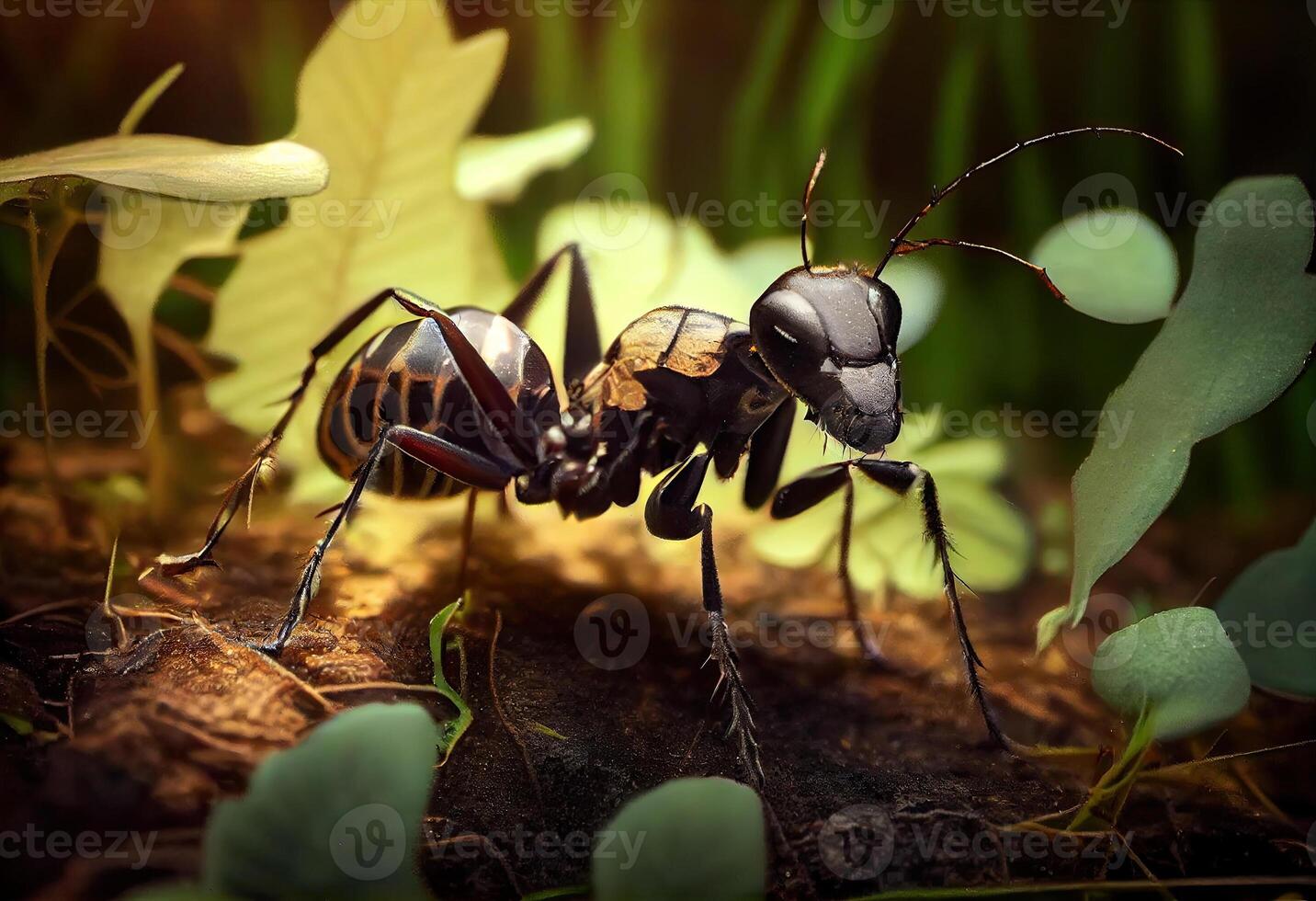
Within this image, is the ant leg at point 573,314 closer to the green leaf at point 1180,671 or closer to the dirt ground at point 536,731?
the dirt ground at point 536,731

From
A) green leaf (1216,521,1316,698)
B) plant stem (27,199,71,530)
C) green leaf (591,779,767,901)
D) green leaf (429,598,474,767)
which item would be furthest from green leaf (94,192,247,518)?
green leaf (1216,521,1316,698)

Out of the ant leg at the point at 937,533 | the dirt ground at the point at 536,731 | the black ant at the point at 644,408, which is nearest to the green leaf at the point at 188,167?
the black ant at the point at 644,408

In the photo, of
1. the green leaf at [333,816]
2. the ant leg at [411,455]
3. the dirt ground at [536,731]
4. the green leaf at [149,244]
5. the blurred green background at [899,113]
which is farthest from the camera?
the blurred green background at [899,113]

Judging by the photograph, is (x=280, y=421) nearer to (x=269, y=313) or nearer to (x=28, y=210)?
(x=269, y=313)

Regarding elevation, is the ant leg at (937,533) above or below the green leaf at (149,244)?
below

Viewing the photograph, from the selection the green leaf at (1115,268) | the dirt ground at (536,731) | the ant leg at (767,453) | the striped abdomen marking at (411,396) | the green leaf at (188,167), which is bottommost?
the dirt ground at (536,731)

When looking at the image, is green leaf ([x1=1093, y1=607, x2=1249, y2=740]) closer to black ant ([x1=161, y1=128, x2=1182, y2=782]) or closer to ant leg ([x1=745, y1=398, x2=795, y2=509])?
black ant ([x1=161, y1=128, x2=1182, y2=782])

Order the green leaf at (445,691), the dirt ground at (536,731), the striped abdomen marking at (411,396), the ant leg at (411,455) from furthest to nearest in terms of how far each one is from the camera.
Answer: the striped abdomen marking at (411,396)
the ant leg at (411,455)
the green leaf at (445,691)
the dirt ground at (536,731)

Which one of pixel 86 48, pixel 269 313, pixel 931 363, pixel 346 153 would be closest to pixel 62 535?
pixel 269 313
